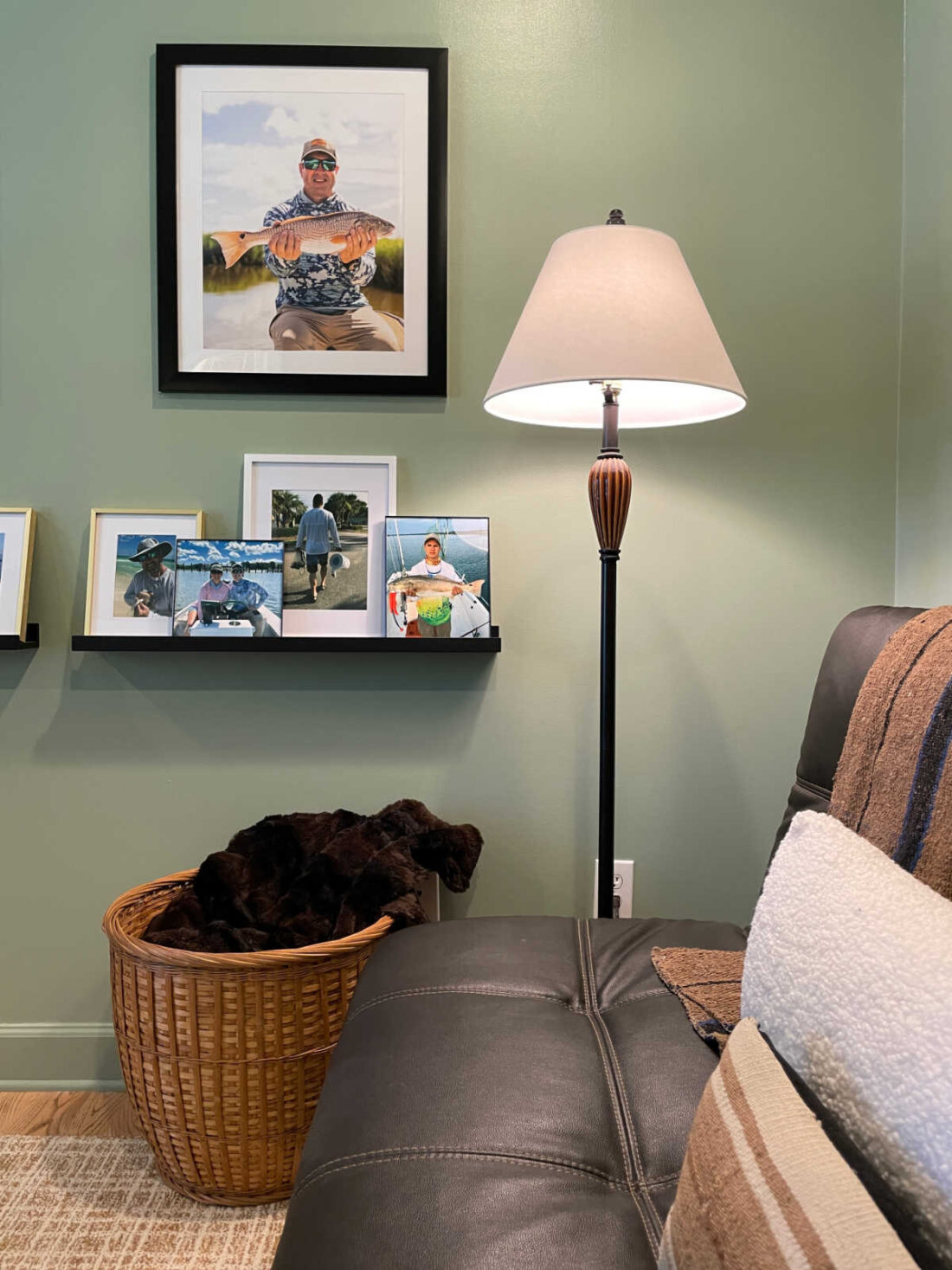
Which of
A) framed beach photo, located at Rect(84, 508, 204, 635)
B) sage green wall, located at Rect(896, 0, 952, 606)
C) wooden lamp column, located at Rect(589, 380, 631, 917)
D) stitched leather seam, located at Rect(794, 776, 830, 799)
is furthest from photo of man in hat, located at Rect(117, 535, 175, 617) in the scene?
sage green wall, located at Rect(896, 0, 952, 606)

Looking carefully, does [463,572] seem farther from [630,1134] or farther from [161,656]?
[630,1134]

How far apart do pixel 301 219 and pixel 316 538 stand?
1.98ft

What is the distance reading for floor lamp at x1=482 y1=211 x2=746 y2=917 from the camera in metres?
1.35

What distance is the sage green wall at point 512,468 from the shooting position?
1.81 m

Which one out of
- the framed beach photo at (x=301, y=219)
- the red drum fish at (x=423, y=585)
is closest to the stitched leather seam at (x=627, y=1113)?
the red drum fish at (x=423, y=585)

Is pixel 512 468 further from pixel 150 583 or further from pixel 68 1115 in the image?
pixel 68 1115

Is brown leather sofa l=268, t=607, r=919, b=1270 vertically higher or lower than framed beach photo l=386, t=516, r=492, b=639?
lower

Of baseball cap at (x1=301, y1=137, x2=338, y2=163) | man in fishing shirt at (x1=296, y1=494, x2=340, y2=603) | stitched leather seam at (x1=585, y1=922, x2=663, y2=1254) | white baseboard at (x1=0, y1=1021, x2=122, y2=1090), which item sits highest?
baseball cap at (x1=301, y1=137, x2=338, y2=163)

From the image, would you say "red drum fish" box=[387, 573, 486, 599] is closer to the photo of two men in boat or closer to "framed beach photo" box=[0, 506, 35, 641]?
the photo of two men in boat

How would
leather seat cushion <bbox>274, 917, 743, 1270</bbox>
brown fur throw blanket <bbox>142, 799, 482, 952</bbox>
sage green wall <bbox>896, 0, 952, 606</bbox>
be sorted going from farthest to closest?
sage green wall <bbox>896, 0, 952, 606</bbox>
brown fur throw blanket <bbox>142, 799, 482, 952</bbox>
leather seat cushion <bbox>274, 917, 743, 1270</bbox>

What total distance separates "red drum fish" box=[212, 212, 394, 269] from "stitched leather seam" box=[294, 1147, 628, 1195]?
155 cm

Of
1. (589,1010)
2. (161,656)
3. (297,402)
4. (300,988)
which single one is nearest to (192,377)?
(297,402)

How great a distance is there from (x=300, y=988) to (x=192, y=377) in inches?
44.3

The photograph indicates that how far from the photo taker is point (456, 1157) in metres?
0.82
